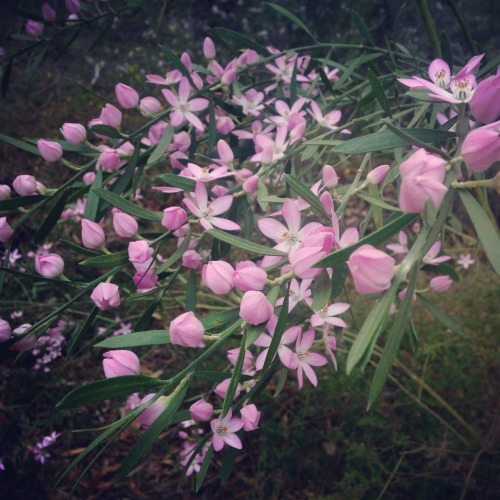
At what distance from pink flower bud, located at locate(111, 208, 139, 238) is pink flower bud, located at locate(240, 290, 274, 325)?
11.2 inches

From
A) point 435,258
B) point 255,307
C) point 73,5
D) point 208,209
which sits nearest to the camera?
point 255,307

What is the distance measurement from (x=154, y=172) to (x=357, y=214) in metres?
1.44

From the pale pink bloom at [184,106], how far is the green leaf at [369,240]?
0.58m

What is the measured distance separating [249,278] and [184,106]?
0.54 metres

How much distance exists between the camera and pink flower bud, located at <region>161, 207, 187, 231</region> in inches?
26.1

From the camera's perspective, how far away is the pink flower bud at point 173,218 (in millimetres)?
664

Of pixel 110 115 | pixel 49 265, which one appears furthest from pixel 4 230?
pixel 110 115

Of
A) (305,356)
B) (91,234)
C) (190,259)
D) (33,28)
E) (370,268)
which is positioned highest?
(33,28)

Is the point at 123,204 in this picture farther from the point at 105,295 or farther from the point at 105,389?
the point at 105,389

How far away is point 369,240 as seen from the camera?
429 mm

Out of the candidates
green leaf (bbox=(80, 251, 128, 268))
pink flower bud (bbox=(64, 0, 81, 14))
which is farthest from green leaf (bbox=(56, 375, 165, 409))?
pink flower bud (bbox=(64, 0, 81, 14))

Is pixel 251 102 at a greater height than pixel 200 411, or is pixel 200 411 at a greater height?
pixel 251 102

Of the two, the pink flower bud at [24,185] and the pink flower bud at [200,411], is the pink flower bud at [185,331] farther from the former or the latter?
the pink flower bud at [24,185]

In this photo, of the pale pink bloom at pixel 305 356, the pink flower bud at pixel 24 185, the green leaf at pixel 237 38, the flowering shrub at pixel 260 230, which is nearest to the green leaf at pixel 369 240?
the flowering shrub at pixel 260 230
